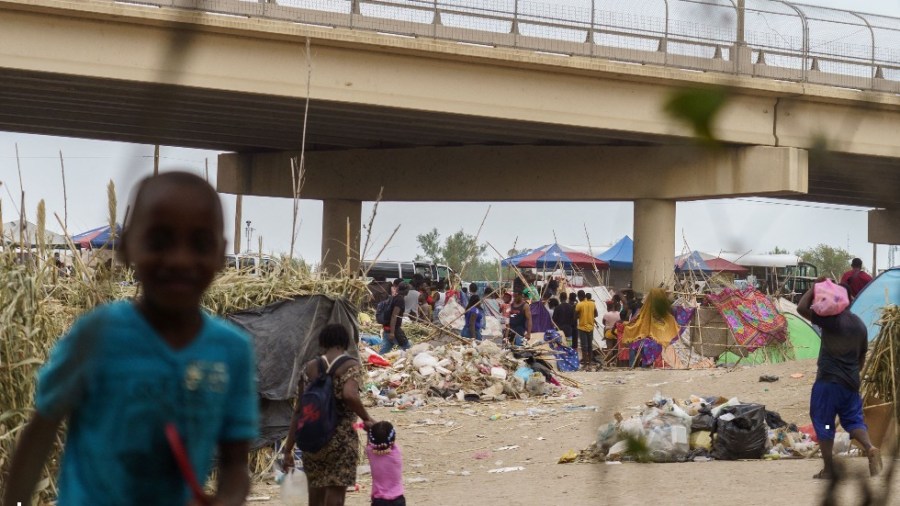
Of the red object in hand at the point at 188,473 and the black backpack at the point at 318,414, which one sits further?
the black backpack at the point at 318,414

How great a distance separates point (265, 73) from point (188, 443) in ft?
56.8

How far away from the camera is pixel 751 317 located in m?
19.3

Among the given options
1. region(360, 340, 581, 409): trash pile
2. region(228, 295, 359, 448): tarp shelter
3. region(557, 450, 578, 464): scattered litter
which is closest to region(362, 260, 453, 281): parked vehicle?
region(360, 340, 581, 409): trash pile

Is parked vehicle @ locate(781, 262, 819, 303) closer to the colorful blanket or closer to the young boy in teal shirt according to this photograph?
the colorful blanket

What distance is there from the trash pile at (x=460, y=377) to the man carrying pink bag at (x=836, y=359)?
7015 millimetres

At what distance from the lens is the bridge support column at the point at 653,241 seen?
80.4 ft

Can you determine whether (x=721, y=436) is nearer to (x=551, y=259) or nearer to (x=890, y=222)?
(x=890, y=222)

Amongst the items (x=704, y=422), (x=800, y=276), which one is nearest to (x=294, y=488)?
(x=704, y=422)

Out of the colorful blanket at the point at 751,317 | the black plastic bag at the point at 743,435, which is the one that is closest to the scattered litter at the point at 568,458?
the black plastic bag at the point at 743,435

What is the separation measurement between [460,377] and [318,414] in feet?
30.4

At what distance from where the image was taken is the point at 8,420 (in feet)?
19.5

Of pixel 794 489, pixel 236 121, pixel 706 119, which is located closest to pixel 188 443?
pixel 706 119

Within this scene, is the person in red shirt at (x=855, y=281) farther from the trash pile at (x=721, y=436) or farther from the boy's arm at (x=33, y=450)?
the boy's arm at (x=33, y=450)

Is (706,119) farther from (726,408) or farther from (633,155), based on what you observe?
(633,155)
